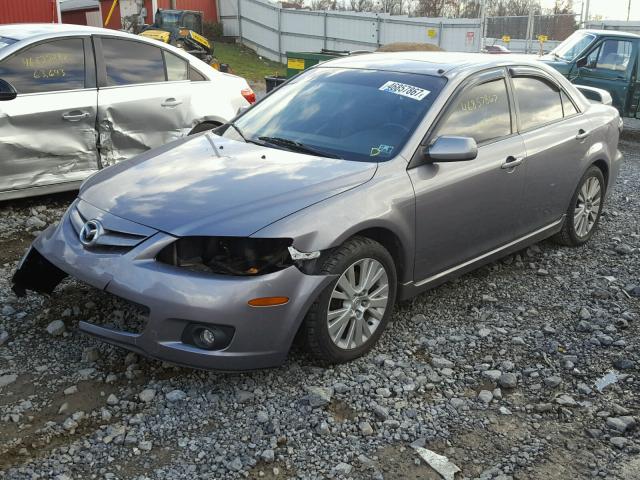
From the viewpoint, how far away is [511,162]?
4.77 m

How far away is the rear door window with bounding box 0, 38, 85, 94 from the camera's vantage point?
19.6 ft

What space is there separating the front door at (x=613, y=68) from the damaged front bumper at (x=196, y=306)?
430 inches

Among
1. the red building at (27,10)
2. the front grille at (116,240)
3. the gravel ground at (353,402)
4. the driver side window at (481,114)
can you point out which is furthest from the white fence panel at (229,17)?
the front grille at (116,240)

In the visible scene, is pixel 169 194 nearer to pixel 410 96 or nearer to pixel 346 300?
pixel 346 300

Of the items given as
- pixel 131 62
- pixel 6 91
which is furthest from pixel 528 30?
pixel 6 91

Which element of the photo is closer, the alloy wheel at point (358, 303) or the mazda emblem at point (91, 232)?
the mazda emblem at point (91, 232)

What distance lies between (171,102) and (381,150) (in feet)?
11.2

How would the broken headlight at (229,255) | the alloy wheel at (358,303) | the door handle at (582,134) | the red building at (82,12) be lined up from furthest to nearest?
the red building at (82,12), the door handle at (582,134), the alloy wheel at (358,303), the broken headlight at (229,255)

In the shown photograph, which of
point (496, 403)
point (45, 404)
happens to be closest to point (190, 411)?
point (45, 404)

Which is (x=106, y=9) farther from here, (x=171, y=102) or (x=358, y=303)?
(x=358, y=303)

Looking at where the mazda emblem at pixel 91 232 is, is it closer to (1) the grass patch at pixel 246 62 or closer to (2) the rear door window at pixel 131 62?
(2) the rear door window at pixel 131 62

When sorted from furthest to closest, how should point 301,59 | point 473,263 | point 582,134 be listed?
point 301,59 → point 582,134 → point 473,263

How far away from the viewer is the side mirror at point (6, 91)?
5707 millimetres

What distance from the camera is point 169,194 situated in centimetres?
374
